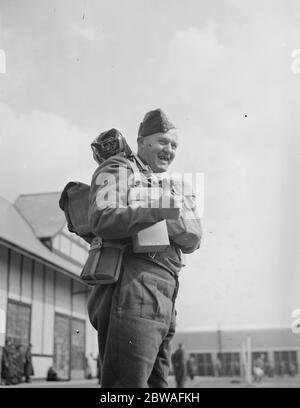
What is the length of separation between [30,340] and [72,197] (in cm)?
1164

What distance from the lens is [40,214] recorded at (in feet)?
46.3

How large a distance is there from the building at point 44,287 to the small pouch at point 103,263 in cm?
857

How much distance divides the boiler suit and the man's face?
0.10m

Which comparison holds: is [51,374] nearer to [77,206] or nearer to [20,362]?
[20,362]

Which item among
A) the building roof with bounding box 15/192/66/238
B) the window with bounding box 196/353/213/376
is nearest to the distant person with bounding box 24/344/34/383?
the building roof with bounding box 15/192/66/238

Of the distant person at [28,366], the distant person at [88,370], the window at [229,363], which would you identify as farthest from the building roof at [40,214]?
the window at [229,363]

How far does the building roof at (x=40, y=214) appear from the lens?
13.7 metres

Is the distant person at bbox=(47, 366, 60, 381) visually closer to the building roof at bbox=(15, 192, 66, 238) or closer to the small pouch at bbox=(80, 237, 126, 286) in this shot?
the building roof at bbox=(15, 192, 66, 238)

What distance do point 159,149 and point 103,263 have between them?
35 cm

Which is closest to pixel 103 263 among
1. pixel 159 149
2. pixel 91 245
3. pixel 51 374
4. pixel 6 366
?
pixel 91 245

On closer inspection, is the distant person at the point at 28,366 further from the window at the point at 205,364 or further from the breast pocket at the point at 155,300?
the window at the point at 205,364

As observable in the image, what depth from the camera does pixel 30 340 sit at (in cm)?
1243
